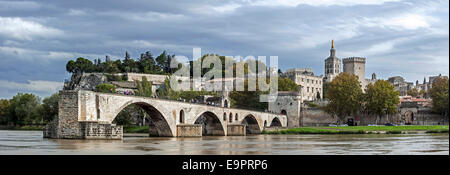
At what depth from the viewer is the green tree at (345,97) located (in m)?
77.7

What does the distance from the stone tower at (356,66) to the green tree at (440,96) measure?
49620 mm

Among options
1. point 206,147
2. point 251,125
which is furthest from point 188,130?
point 251,125

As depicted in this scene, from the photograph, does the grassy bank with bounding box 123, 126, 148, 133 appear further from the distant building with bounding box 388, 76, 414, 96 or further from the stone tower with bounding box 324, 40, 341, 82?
the distant building with bounding box 388, 76, 414, 96

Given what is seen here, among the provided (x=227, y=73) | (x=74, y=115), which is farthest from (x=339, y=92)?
(x=74, y=115)

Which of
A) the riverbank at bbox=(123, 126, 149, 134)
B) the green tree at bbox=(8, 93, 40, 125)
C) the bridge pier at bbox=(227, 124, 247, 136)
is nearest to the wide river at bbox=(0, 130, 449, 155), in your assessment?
the bridge pier at bbox=(227, 124, 247, 136)

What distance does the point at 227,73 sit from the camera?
11269 cm

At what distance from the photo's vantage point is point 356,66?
124500 millimetres

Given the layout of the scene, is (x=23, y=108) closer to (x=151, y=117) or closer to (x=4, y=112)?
(x=4, y=112)

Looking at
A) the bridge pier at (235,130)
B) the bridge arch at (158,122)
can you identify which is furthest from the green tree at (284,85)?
the bridge arch at (158,122)

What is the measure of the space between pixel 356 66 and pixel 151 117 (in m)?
86.8

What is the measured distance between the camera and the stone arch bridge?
109ft
